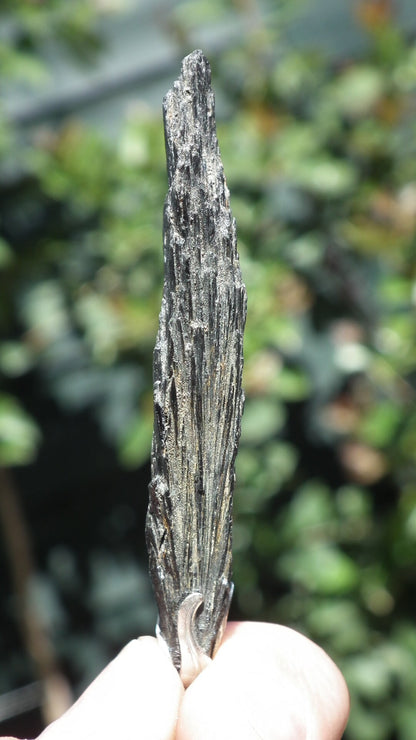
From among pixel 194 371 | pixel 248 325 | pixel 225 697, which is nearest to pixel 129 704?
pixel 225 697

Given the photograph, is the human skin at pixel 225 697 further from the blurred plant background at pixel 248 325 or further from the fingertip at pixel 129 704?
the blurred plant background at pixel 248 325

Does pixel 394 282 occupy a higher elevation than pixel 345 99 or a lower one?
lower

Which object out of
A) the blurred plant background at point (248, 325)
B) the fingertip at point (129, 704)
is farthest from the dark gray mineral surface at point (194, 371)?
the blurred plant background at point (248, 325)

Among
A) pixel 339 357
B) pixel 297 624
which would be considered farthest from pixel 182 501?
pixel 297 624

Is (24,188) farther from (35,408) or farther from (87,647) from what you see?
(87,647)

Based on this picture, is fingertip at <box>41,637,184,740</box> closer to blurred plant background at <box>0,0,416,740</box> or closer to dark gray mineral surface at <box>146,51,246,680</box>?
dark gray mineral surface at <box>146,51,246,680</box>

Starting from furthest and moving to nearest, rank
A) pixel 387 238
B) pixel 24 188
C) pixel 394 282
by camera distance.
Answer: pixel 24 188 → pixel 387 238 → pixel 394 282

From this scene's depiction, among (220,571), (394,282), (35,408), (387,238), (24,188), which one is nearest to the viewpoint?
(220,571)
